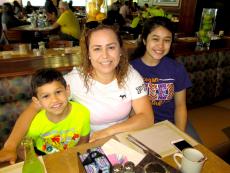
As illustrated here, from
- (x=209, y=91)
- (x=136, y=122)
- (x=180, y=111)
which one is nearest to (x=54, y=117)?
(x=136, y=122)

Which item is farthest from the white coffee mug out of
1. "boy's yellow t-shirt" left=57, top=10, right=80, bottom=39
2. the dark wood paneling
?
the dark wood paneling

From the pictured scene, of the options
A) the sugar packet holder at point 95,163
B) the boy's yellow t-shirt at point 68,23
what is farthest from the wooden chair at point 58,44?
the sugar packet holder at point 95,163

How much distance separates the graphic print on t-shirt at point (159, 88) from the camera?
6.03 feet

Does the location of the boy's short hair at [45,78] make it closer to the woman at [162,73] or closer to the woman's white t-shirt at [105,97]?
the woman's white t-shirt at [105,97]

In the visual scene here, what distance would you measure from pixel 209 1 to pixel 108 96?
6.76 meters

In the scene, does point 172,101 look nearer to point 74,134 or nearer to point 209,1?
point 74,134

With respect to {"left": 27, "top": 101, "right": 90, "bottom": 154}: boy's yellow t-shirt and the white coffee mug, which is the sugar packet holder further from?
{"left": 27, "top": 101, "right": 90, "bottom": 154}: boy's yellow t-shirt

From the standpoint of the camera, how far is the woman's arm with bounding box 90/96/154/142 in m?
1.34

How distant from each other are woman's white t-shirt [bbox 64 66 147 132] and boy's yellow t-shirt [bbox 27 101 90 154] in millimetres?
69

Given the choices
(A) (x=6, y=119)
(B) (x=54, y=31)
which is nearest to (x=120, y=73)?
(A) (x=6, y=119)

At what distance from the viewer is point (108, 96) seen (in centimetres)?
151

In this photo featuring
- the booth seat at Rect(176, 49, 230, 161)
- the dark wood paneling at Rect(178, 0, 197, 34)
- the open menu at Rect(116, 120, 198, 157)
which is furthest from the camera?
the dark wood paneling at Rect(178, 0, 197, 34)

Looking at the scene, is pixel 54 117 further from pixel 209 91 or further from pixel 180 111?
pixel 209 91

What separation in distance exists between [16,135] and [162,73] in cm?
113
